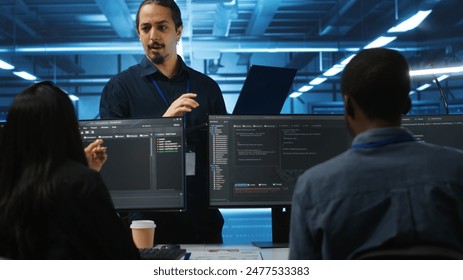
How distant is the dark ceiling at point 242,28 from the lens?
6.95 meters

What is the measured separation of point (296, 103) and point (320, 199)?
30.3 ft

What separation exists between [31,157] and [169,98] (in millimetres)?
868

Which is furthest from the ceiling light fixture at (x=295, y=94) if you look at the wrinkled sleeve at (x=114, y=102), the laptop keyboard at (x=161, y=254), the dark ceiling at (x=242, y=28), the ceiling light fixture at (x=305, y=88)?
the laptop keyboard at (x=161, y=254)

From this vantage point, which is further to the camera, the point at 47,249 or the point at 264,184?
the point at 264,184

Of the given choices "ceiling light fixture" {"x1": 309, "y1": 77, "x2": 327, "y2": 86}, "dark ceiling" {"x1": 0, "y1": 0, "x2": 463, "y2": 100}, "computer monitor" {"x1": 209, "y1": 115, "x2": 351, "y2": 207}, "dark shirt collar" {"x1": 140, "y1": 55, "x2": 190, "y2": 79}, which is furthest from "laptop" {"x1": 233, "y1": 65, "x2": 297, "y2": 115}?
"ceiling light fixture" {"x1": 309, "y1": 77, "x2": 327, "y2": 86}

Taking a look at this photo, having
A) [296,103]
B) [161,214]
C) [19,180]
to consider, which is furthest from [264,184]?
[296,103]

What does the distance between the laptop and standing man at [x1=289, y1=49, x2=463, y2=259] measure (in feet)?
2.61

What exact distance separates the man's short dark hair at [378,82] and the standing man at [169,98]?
75cm

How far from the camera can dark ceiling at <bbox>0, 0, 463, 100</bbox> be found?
6.95 metres

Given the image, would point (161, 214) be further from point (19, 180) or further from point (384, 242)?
point (384, 242)

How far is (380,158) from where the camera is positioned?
0.96 metres

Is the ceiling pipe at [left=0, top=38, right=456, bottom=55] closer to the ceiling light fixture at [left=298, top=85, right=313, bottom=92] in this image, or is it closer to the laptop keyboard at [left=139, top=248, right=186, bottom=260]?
the ceiling light fixture at [left=298, top=85, right=313, bottom=92]

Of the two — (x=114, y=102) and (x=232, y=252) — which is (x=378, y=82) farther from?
(x=114, y=102)
